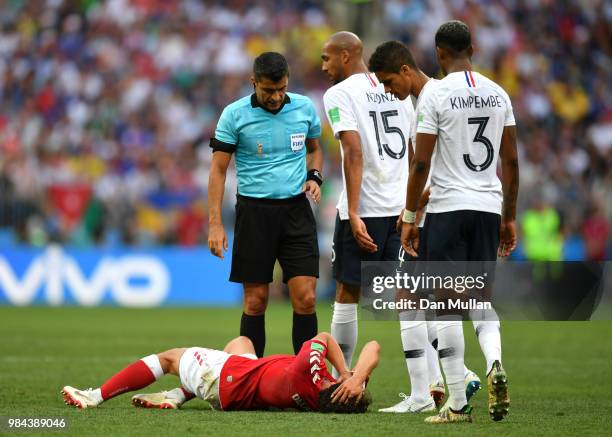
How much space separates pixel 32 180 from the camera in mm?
20656

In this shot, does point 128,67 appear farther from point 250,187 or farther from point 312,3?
point 250,187

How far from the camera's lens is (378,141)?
27.6ft

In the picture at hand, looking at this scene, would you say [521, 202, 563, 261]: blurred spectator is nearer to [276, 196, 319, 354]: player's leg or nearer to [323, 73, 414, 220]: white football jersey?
[323, 73, 414, 220]: white football jersey

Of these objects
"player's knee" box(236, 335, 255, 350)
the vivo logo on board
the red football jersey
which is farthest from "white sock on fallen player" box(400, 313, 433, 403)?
the vivo logo on board

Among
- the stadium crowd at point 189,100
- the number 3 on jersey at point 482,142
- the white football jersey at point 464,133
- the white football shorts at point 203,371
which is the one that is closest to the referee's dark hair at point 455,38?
the white football jersey at point 464,133

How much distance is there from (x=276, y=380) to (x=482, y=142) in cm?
197

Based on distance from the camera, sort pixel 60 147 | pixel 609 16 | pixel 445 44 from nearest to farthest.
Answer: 1. pixel 445 44
2. pixel 60 147
3. pixel 609 16

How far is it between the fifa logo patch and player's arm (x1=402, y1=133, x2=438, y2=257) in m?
1.66

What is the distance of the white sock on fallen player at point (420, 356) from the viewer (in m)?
7.70

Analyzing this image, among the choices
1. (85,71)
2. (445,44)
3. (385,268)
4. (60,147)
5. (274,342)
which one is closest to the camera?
(445,44)

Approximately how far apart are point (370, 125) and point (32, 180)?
13409mm

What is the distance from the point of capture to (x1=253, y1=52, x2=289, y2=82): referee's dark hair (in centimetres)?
805

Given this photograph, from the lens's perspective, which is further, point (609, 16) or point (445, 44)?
point (609, 16)

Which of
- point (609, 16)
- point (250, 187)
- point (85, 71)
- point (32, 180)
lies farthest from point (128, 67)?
point (250, 187)
